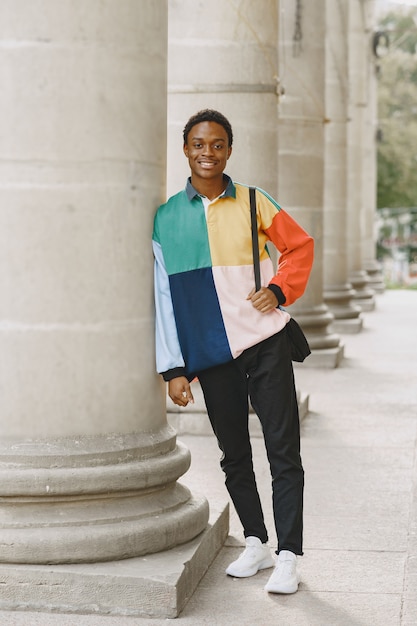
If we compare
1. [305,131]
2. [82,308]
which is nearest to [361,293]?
[305,131]

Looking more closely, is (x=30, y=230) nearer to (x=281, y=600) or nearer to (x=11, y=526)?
(x=11, y=526)

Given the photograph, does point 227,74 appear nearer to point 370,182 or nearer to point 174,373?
point 174,373

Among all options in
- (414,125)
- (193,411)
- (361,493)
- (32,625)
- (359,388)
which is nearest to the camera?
(32,625)

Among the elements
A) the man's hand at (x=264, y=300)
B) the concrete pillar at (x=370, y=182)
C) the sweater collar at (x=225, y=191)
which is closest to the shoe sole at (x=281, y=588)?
the man's hand at (x=264, y=300)

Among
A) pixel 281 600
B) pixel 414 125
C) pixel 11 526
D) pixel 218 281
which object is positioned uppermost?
pixel 414 125

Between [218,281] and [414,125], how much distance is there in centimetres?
5913

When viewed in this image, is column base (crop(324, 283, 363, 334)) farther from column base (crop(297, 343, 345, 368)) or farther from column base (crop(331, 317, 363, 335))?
column base (crop(297, 343, 345, 368))

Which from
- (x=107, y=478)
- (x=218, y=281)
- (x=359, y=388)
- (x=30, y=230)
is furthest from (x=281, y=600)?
(x=359, y=388)

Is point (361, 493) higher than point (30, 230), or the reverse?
point (30, 230)

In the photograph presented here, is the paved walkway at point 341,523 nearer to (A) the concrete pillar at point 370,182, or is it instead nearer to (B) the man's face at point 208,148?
(B) the man's face at point 208,148

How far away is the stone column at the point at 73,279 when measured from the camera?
5.77 metres

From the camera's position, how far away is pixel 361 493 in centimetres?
820

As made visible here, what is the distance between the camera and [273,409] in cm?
602

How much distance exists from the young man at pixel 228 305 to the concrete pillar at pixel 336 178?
44.5 feet
